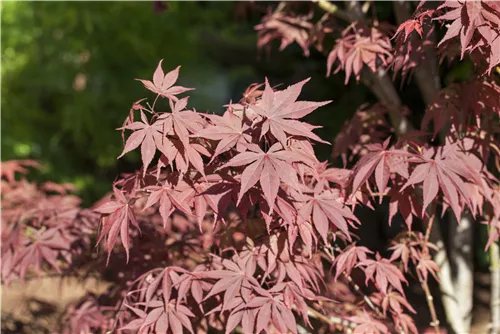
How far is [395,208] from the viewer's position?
2018 mm

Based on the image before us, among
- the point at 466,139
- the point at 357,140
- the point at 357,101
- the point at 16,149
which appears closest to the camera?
the point at 466,139

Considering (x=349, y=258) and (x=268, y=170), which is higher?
(x=268, y=170)

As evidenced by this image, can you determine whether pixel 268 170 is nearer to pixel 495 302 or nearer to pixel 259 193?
pixel 259 193

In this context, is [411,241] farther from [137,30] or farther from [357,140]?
[137,30]

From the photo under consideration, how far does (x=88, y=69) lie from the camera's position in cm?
746

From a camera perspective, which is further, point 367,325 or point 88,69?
point 88,69

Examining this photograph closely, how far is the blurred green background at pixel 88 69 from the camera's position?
22.1ft

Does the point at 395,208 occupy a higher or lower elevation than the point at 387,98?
lower

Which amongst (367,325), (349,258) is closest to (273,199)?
(349,258)

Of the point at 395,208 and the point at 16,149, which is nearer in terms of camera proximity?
the point at 395,208

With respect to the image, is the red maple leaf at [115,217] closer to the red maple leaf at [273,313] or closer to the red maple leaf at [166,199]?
the red maple leaf at [166,199]

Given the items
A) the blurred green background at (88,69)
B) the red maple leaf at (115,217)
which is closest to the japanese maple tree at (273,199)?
the red maple leaf at (115,217)

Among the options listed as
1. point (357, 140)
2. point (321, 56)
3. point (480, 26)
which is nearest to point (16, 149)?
point (321, 56)

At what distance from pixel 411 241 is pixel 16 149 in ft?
17.8
